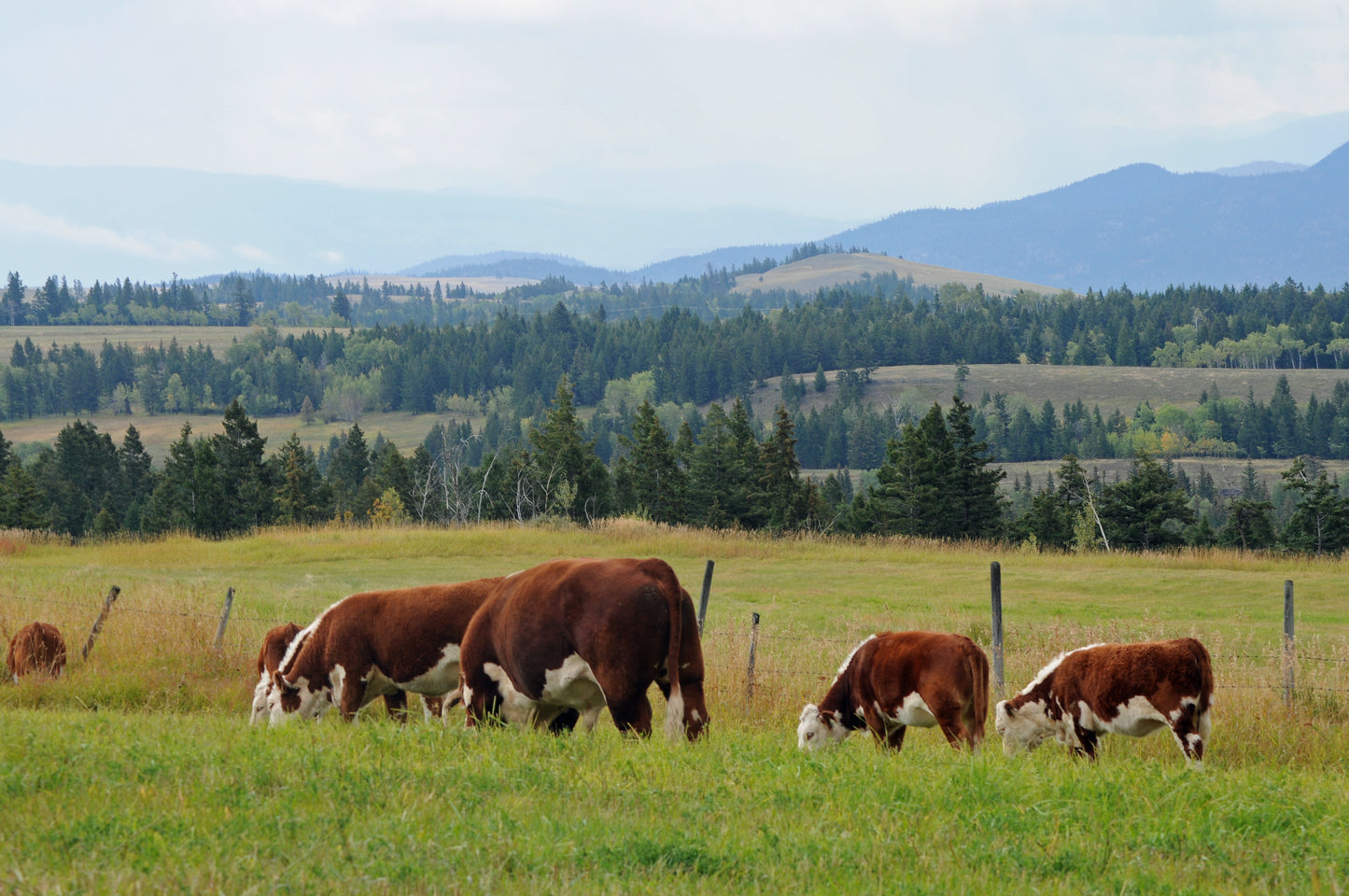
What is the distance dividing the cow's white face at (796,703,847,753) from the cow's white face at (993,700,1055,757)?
1.57 m

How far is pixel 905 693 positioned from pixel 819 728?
3.41 ft

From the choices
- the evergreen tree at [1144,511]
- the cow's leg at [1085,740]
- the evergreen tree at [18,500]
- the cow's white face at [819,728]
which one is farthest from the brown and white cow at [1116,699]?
the evergreen tree at [18,500]

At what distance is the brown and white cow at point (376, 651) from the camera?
10.9 meters

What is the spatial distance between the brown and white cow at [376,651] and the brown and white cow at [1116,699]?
536cm

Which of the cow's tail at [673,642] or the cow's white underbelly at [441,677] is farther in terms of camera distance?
the cow's white underbelly at [441,677]

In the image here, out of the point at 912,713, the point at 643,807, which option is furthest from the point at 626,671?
the point at 912,713

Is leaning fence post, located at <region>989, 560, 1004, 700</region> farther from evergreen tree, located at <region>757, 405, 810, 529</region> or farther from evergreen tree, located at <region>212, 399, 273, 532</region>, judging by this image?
evergreen tree, located at <region>212, 399, 273, 532</region>

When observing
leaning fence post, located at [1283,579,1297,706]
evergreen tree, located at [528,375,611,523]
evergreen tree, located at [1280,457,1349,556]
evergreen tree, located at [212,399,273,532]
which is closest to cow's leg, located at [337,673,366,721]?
leaning fence post, located at [1283,579,1297,706]

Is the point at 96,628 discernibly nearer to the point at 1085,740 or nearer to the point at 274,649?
the point at 274,649

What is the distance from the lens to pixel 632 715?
8883 mm

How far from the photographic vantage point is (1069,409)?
7318 inches

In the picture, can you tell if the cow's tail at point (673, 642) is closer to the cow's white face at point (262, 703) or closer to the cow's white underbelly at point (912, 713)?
the cow's white underbelly at point (912, 713)

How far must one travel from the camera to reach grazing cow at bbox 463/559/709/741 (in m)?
8.84

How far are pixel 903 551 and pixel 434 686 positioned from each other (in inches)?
1379
